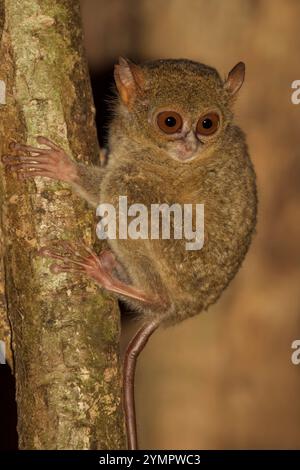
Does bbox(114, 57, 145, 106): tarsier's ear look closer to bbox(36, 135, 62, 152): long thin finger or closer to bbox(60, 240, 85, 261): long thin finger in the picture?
bbox(36, 135, 62, 152): long thin finger

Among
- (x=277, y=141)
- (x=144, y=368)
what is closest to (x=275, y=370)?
(x=144, y=368)

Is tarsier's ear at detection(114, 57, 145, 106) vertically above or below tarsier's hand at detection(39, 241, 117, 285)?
above

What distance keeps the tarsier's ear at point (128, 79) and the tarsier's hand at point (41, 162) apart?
2.48ft

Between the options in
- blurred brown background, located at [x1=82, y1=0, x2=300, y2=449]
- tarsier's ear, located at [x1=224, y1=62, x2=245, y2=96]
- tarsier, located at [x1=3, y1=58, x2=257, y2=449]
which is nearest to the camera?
tarsier, located at [x1=3, y1=58, x2=257, y2=449]

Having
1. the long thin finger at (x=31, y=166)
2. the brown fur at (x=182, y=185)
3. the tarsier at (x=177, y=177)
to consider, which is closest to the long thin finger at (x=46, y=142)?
the long thin finger at (x=31, y=166)

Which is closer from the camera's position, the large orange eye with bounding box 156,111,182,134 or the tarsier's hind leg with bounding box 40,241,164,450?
the tarsier's hind leg with bounding box 40,241,164,450

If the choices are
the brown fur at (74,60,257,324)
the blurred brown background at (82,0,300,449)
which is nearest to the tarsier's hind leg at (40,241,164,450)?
the brown fur at (74,60,257,324)

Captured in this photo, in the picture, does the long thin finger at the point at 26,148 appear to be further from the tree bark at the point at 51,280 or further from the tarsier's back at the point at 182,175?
the tarsier's back at the point at 182,175

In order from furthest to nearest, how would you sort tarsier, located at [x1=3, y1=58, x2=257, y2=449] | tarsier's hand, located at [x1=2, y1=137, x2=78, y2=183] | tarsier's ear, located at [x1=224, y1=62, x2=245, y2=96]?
tarsier's ear, located at [x1=224, y1=62, x2=245, y2=96] < tarsier, located at [x1=3, y1=58, x2=257, y2=449] < tarsier's hand, located at [x1=2, y1=137, x2=78, y2=183]

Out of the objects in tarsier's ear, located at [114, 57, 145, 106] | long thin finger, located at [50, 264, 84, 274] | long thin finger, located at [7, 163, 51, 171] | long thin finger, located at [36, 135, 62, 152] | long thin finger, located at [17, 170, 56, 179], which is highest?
tarsier's ear, located at [114, 57, 145, 106]

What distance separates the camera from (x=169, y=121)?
360cm

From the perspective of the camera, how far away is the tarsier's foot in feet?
9.46

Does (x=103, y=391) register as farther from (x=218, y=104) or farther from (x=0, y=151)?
(x=218, y=104)

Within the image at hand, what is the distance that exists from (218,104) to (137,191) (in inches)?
24.7
